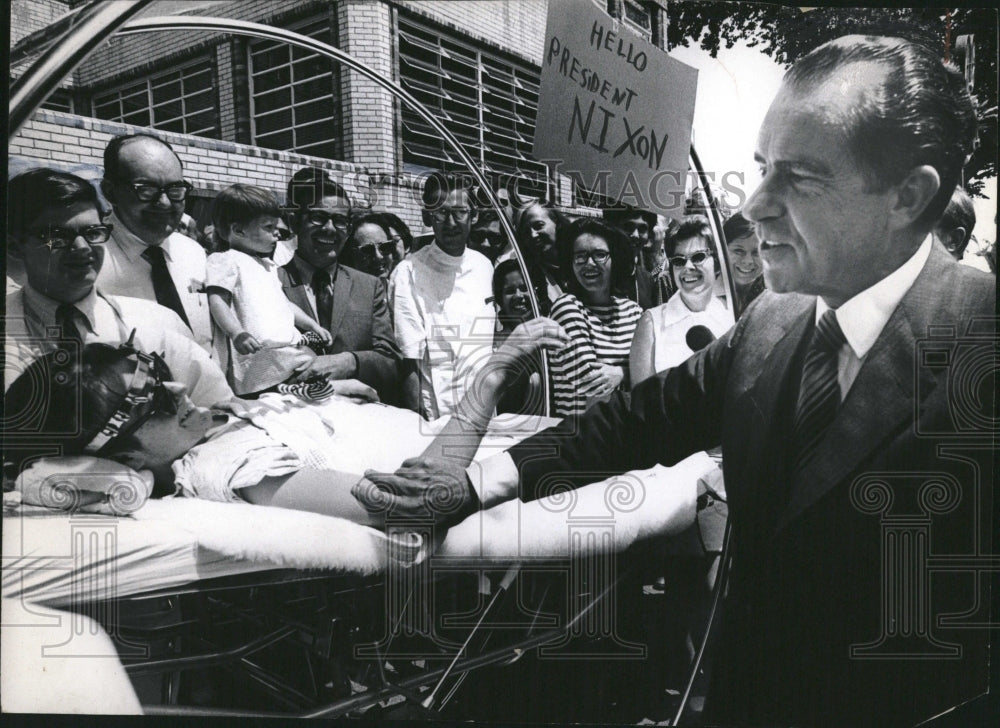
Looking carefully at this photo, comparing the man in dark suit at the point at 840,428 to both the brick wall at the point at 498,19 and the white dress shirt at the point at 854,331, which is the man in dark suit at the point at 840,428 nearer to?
the white dress shirt at the point at 854,331

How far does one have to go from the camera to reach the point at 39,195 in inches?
131

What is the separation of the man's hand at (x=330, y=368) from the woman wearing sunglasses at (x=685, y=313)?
120 centimetres

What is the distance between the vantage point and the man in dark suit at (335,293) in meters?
3.44

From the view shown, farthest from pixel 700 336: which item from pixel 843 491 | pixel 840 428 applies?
pixel 843 491

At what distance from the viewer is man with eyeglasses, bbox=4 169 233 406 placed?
11.0ft

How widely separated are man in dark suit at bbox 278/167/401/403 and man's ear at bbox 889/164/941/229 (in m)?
2.20

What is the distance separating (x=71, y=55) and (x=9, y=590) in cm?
218

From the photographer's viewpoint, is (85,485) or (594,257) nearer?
(85,485)

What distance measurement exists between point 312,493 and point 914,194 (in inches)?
111

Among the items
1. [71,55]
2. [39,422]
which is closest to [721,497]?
[39,422]

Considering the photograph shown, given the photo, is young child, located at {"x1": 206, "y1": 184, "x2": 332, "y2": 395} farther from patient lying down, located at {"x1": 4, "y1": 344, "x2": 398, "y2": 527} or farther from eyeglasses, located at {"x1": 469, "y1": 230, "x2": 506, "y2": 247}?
eyeglasses, located at {"x1": 469, "y1": 230, "x2": 506, "y2": 247}

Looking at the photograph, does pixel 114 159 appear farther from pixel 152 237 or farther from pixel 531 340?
pixel 531 340

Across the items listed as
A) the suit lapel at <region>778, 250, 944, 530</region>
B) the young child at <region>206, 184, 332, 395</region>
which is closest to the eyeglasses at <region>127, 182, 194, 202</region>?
the young child at <region>206, 184, 332, 395</region>

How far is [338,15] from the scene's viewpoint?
3.44m
